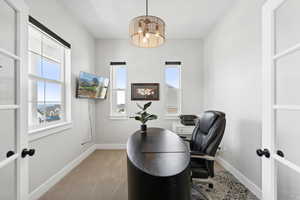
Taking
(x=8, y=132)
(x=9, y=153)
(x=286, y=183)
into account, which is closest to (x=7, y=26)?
(x=8, y=132)

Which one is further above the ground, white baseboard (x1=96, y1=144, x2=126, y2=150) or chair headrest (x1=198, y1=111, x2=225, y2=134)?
chair headrest (x1=198, y1=111, x2=225, y2=134)

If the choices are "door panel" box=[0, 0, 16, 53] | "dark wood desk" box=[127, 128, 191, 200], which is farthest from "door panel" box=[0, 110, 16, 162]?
"dark wood desk" box=[127, 128, 191, 200]

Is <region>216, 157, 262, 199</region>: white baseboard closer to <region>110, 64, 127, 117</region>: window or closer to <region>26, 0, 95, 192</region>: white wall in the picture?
<region>110, 64, 127, 117</region>: window

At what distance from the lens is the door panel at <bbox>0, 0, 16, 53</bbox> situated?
3.41ft

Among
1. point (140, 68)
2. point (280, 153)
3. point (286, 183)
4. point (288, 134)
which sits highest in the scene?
point (140, 68)

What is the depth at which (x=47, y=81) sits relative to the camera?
236cm

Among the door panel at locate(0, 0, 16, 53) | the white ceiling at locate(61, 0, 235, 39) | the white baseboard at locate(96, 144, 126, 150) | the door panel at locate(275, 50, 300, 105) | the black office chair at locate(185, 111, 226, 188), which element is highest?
the white ceiling at locate(61, 0, 235, 39)

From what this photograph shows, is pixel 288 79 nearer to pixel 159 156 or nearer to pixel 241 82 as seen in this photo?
pixel 159 156

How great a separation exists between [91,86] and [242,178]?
3384 millimetres

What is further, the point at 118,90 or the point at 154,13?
the point at 118,90

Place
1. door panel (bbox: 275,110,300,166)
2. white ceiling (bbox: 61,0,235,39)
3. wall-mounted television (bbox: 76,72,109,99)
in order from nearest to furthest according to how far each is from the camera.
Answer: door panel (bbox: 275,110,300,166) < white ceiling (bbox: 61,0,235,39) < wall-mounted television (bbox: 76,72,109,99)

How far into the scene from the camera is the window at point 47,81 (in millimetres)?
2080

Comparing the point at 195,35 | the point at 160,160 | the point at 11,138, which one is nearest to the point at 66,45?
the point at 11,138

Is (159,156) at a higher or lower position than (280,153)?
lower
